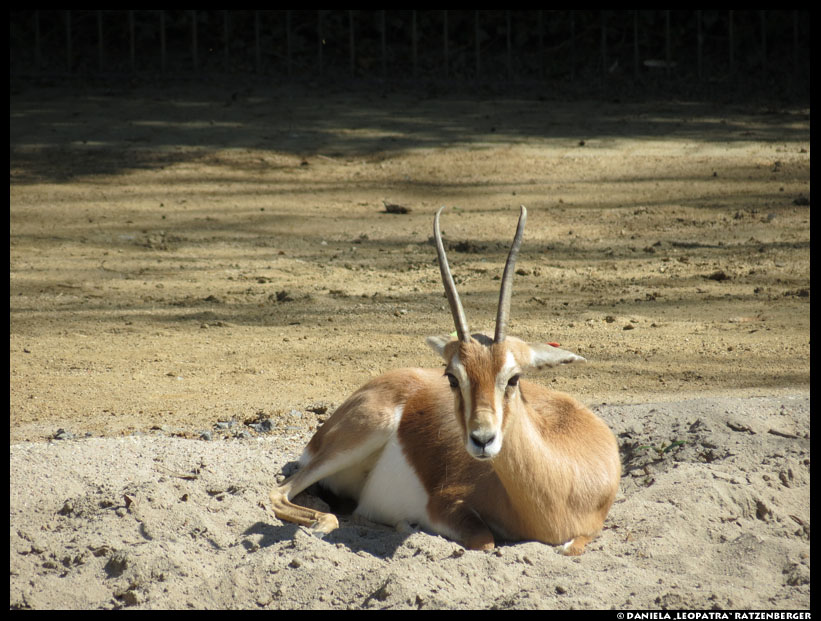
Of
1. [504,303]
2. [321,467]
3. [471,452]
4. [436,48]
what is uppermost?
[436,48]

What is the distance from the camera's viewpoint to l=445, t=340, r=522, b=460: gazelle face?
11.9 ft

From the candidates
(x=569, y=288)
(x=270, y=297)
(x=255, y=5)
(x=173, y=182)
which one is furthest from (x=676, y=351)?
(x=255, y=5)

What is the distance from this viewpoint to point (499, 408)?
147 inches

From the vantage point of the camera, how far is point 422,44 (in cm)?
1648

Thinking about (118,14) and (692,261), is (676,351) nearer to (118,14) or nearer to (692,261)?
(692,261)

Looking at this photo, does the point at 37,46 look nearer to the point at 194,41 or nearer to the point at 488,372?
the point at 194,41

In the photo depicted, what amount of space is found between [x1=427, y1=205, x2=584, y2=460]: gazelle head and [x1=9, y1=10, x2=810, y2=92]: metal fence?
12218 mm

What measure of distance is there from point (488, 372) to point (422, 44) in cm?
1358

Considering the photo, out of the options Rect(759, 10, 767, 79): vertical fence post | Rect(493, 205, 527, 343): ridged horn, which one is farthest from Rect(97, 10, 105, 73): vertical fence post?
Rect(493, 205, 527, 343): ridged horn

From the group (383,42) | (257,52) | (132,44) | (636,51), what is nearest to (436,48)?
(383,42)

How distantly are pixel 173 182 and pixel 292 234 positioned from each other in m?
2.30

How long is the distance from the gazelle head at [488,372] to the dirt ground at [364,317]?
61 centimetres

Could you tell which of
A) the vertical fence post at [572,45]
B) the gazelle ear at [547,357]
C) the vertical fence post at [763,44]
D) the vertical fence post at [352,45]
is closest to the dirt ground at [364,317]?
the gazelle ear at [547,357]

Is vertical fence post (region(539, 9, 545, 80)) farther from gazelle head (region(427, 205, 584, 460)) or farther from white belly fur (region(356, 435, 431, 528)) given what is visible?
gazelle head (region(427, 205, 584, 460))
